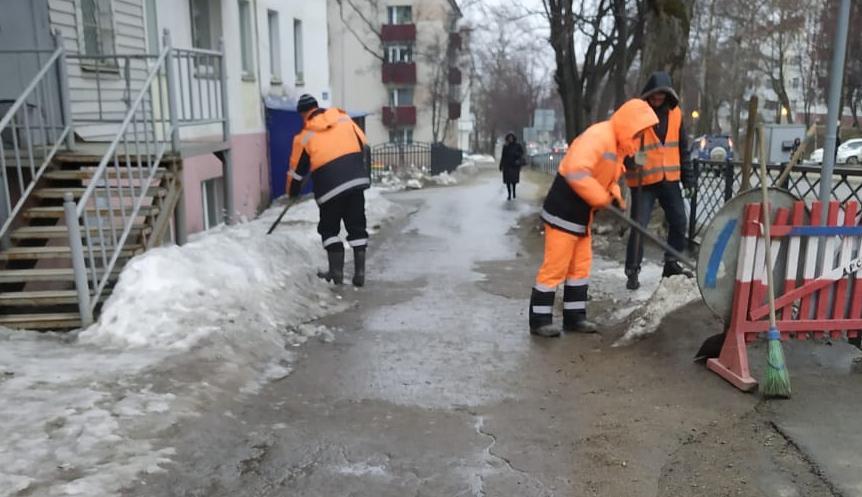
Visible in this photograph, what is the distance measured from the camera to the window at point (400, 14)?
47938mm

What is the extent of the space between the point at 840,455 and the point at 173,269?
4497mm

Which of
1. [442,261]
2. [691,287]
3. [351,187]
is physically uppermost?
[351,187]

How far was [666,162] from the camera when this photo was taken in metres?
6.47

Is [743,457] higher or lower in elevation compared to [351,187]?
lower

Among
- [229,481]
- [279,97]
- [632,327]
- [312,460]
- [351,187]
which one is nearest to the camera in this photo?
[229,481]

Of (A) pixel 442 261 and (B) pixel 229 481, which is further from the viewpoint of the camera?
(A) pixel 442 261

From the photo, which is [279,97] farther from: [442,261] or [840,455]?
[840,455]

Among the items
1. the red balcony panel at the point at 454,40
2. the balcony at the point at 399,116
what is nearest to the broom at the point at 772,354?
the red balcony panel at the point at 454,40

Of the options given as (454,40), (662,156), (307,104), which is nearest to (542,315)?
(662,156)

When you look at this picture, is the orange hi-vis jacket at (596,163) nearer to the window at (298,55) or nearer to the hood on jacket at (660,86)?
the hood on jacket at (660,86)

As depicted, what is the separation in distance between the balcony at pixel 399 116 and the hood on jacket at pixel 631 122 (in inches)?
1711

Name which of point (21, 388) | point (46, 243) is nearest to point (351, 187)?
point (46, 243)

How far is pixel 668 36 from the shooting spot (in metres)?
9.55

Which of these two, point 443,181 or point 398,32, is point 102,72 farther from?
point 398,32
